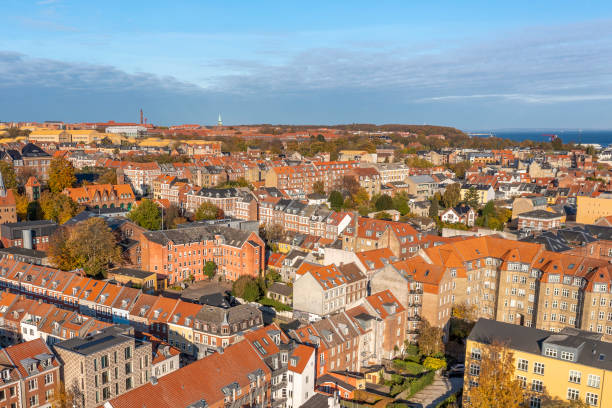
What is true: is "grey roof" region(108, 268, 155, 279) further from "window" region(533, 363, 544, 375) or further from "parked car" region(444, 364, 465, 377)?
"window" region(533, 363, 544, 375)

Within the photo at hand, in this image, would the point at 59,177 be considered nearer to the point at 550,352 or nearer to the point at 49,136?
the point at 550,352

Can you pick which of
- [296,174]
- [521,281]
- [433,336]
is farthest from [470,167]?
[433,336]

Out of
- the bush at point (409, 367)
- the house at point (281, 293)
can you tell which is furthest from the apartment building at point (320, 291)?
→ the bush at point (409, 367)

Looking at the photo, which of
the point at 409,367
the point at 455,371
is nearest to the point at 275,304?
the point at 409,367

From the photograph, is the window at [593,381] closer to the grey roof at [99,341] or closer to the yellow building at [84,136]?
the grey roof at [99,341]

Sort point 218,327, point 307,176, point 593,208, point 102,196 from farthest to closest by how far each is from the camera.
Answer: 1. point 307,176
2. point 102,196
3. point 593,208
4. point 218,327

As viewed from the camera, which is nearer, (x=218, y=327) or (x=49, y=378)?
(x=49, y=378)
